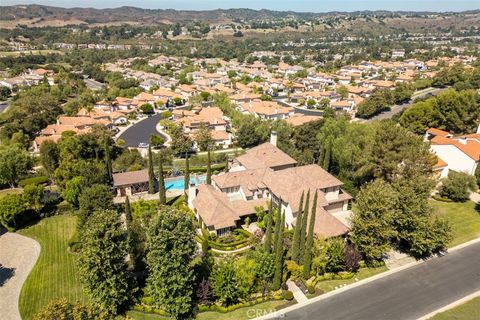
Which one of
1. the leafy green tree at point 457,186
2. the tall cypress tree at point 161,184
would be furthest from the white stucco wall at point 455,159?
the tall cypress tree at point 161,184

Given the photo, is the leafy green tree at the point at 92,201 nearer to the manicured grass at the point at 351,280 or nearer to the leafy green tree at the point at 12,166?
the leafy green tree at the point at 12,166

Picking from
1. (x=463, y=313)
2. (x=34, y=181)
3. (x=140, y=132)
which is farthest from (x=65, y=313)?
(x=140, y=132)

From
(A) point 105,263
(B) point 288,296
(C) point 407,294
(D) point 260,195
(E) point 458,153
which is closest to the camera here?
(A) point 105,263

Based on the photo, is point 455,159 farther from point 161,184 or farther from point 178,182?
point 161,184

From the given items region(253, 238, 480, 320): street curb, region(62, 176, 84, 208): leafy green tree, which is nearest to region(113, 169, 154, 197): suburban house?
region(62, 176, 84, 208): leafy green tree

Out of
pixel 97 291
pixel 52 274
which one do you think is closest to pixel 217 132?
pixel 52 274

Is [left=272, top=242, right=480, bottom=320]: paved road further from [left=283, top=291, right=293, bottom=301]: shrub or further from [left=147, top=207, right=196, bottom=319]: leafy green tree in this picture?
[left=147, top=207, right=196, bottom=319]: leafy green tree
